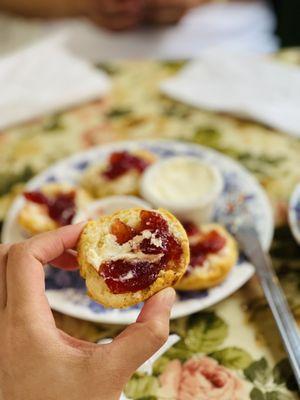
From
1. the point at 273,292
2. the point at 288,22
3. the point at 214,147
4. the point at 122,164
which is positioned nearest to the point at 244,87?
the point at 214,147

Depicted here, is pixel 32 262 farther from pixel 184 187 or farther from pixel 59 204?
pixel 184 187

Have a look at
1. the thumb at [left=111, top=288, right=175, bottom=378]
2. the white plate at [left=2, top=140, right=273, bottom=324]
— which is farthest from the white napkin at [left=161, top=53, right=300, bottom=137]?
the thumb at [left=111, top=288, right=175, bottom=378]

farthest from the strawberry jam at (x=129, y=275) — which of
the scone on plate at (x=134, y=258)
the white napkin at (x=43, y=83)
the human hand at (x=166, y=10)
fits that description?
the human hand at (x=166, y=10)

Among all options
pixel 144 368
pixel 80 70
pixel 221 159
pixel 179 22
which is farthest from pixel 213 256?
pixel 179 22

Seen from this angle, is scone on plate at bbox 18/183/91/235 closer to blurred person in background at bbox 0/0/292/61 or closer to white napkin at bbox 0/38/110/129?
white napkin at bbox 0/38/110/129

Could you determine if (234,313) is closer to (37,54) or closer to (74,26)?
(37,54)
